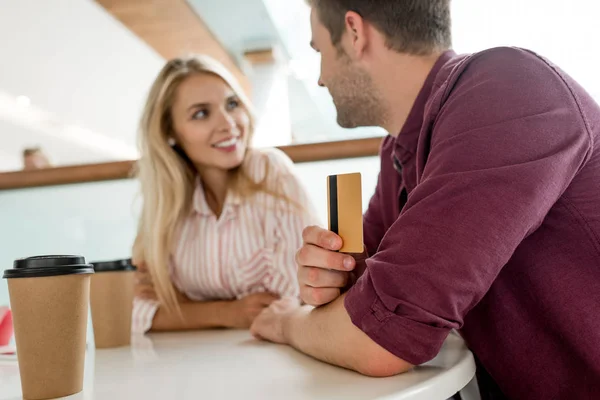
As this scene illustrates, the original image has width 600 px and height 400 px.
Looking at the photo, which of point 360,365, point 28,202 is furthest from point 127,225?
point 360,365

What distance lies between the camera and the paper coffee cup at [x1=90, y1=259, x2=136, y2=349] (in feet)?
3.29

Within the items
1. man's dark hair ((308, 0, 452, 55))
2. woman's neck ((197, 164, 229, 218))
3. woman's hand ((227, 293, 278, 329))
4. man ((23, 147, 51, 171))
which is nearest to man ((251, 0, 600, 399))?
man's dark hair ((308, 0, 452, 55))

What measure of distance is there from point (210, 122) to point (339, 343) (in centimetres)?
106

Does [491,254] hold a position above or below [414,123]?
below

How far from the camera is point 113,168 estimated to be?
1.83 m

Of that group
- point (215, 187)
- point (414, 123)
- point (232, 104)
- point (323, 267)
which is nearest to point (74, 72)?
point (232, 104)

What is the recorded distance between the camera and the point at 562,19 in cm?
394

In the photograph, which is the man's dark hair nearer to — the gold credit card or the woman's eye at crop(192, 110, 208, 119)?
the gold credit card

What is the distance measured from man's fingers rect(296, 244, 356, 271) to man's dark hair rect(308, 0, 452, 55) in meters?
0.45

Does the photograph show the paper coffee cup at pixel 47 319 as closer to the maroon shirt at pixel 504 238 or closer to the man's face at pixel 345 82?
the maroon shirt at pixel 504 238

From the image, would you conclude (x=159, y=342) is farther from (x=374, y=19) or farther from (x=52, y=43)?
(x=52, y=43)

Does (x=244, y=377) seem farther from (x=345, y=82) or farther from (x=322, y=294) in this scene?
(x=345, y=82)

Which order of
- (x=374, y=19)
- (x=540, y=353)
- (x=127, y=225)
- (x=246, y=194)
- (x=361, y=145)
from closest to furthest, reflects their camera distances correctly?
(x=540, y=353) < (x=374, y=19) < (x=246, y=194) < (x=361, y=145) < (x=127, y=225)

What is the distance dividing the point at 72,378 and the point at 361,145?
1116 millimetres
